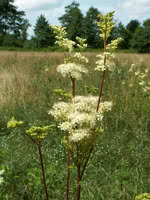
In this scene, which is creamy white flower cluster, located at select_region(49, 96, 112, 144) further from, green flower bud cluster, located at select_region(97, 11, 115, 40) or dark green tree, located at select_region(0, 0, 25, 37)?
dark green tree, located at select_region(0, 0, 25, 37)

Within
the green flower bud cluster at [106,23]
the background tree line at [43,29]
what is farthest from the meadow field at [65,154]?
the background tree line at [43,29]

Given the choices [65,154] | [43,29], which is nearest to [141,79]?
[65,154]

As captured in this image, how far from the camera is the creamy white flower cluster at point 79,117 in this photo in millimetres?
1427

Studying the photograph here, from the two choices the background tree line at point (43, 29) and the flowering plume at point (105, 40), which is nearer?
the flowering plume at point (105, 40)

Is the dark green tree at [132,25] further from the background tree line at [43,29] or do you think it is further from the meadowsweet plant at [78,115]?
the meadowsweet plant at [78,115]

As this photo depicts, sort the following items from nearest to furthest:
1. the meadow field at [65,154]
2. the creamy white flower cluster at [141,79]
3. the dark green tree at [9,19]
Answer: the meadow field at [65,154]
the creamy white flower cluster at [141,79]
the dark green tree at [9,19]

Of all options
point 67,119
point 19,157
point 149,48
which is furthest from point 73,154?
point 149,48

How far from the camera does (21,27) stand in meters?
53.9

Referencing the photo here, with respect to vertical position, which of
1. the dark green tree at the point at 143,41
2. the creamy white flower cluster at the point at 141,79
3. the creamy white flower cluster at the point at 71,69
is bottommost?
the creamy white flower cluster at the point at 141,79

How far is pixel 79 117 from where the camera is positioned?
55.9 inches

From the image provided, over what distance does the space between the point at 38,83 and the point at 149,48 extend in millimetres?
35189

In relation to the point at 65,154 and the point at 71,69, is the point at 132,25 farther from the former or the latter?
the point at 71,69

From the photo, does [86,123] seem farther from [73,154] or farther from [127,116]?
[127,116]

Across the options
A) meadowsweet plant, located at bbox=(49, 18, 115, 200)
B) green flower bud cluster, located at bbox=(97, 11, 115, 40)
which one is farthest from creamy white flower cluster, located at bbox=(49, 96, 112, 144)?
green flower bud cluster, located at bbox=(97, 11, 115, 40)
